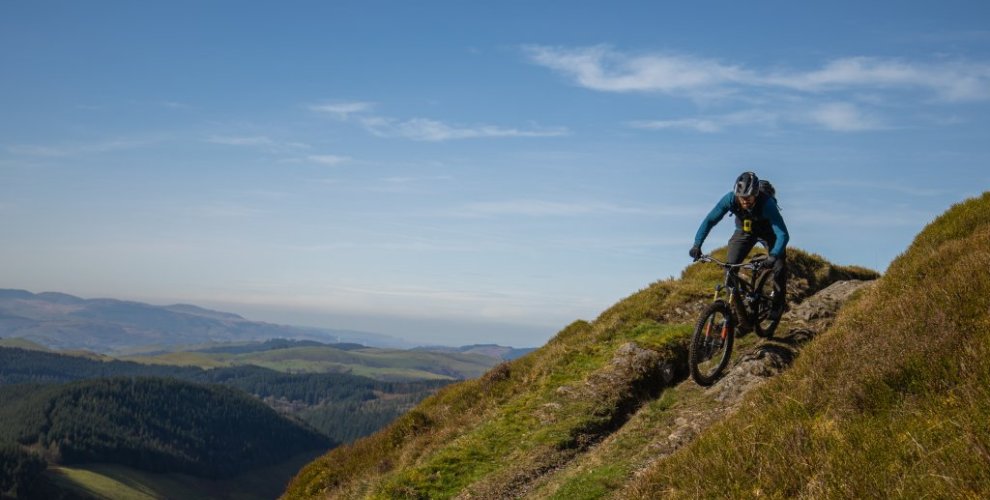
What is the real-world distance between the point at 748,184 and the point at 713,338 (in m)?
3.52

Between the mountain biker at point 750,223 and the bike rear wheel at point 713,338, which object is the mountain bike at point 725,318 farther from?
the mountain biker at point 750,223

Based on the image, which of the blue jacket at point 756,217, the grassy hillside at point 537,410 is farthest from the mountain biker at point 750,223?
the grassy hillside at point 537,410

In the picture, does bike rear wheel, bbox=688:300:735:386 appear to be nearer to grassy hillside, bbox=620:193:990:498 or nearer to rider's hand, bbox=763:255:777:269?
rider's hand, bbox=763:255:777:269

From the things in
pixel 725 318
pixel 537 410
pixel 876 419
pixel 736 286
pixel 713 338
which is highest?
pixel 736 286

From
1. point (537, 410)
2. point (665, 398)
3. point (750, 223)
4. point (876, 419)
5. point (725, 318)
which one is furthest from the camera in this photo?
point (537, 410)

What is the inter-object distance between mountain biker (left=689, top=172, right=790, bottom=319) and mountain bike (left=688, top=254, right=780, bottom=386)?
0.34 m

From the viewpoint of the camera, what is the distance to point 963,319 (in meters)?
8.93

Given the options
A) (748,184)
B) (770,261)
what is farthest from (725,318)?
(748,184)

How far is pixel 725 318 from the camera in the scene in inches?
562

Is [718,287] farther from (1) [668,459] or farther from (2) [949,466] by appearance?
(2) [949,466]

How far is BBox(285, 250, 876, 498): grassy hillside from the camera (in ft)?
45.4

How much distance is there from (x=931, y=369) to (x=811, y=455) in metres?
2.31

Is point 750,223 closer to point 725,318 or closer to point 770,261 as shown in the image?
point 770,261

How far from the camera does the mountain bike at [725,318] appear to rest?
13891 mm
